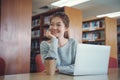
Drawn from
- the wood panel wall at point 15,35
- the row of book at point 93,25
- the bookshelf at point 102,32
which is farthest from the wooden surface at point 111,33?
the wood panel wall at point 15,35

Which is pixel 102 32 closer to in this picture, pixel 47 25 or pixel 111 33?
pixel 111 33

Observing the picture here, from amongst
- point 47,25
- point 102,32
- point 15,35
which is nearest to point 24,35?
point 15,35

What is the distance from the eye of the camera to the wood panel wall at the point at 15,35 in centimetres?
312

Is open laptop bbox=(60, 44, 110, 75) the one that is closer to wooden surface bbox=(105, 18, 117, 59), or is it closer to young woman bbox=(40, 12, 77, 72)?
young woman bbox=(40, 12, 77, 72)

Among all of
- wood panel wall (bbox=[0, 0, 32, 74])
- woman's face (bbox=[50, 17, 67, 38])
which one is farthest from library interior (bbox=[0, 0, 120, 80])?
woman's face (bbox=[50, 17, 67, 38])

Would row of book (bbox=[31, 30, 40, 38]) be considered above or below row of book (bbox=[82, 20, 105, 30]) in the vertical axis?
below

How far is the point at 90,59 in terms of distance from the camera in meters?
1.48

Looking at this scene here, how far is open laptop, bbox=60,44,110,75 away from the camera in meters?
1.42

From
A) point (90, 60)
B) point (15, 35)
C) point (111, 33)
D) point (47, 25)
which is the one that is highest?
point (47, 25)

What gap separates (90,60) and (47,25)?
135 inches

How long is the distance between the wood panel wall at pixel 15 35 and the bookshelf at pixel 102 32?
256cm

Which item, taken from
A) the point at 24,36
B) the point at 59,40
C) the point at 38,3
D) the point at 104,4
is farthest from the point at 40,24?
the point at 59,40

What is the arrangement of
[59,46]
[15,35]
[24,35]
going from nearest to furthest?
[59,46] < [15,35] < [24,35]

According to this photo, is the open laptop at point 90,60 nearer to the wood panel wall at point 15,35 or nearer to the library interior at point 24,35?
the library interior at point 24,35
